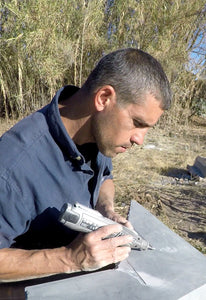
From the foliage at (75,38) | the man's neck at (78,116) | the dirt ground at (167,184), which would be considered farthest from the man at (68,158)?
the foliage at (75,38)

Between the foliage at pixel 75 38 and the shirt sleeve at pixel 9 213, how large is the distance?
417cm

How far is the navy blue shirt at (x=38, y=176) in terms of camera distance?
1158 millimetres

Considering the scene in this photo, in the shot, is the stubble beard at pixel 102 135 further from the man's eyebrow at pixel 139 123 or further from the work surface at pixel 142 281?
the work surface at pixel 142 281

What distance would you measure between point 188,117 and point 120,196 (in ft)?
17.1

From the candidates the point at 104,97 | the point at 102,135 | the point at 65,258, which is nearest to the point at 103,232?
the point at 65,258

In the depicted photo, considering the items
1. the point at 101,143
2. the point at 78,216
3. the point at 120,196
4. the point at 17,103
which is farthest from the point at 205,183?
the point at 17,103

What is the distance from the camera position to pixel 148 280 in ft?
4.18

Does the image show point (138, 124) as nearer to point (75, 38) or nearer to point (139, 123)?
point (139, 123)

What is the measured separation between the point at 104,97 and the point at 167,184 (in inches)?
112

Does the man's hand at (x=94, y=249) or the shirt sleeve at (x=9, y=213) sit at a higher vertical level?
the shirt sleeve at (x=9, y=213)

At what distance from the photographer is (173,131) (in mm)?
7117

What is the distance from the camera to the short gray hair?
53.7 inches

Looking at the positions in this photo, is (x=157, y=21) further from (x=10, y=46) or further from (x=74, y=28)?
(x=10, y=46)

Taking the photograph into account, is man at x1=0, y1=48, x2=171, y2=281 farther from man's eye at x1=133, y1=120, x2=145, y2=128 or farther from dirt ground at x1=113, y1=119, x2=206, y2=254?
dirt ground at x1=113, y1=119, x2=206, y2=254
